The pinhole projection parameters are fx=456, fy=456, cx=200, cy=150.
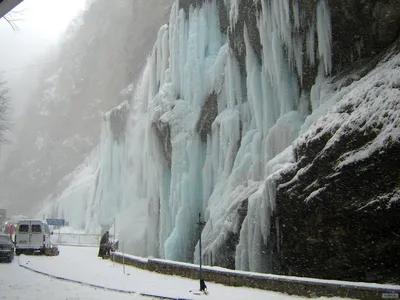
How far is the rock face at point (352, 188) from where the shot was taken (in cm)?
1244

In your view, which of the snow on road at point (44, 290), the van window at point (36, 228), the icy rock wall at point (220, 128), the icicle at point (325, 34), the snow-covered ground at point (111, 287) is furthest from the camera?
the van window at point (36, 228)

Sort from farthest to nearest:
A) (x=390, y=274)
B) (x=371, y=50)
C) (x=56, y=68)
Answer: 1. (x=56, y=68)
2. (x=371, y=50)
3. (x=390, y=274)

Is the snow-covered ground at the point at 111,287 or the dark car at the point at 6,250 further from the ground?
the dark car at the point at 6,250

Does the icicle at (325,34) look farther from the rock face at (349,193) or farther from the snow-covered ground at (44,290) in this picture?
the snow-covered ground at (44,290)

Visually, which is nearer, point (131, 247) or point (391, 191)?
point (391, 191)

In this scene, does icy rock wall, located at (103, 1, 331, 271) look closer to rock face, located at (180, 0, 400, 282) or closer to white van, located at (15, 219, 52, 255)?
rock face, located at (180, 0, 400, 282)

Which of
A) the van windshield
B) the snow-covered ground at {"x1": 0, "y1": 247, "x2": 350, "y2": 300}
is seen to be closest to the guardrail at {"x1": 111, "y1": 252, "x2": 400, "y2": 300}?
the snow-covered ground at {"x1": 0, "y1": 247, "x2": 350, "y2": 300}

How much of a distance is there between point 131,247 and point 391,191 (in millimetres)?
30888

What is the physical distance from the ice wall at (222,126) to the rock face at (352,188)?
1102 millimetres

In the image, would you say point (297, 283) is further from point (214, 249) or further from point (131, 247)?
point (131, 247)

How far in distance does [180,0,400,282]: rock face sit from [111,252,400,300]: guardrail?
323cm

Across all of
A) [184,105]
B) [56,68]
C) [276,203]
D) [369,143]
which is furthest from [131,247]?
[56,68]

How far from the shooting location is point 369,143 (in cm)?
1315

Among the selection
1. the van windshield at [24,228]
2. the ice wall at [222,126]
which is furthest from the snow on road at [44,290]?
the van windshield at [24,228]
